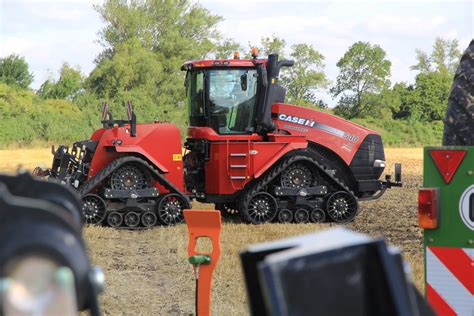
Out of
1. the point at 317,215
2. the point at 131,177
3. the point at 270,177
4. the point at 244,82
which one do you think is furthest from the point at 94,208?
the point at 317,215

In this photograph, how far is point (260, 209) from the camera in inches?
562

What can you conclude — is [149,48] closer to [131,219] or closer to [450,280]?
[131,219]

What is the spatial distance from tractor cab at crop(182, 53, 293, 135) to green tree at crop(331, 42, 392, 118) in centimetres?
4654

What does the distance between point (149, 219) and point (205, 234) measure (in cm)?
777

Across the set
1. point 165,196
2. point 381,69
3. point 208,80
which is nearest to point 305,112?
point 208,80

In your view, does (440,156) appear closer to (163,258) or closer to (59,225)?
(59,225)

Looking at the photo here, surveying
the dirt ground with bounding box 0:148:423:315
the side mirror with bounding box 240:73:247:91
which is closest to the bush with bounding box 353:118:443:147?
the dirt ground with bounding box 0:148:423:315

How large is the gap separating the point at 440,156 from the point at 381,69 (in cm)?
5948

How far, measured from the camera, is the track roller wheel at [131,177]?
13656 mm

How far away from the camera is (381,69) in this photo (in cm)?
6250

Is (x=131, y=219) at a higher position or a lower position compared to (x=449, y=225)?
lower

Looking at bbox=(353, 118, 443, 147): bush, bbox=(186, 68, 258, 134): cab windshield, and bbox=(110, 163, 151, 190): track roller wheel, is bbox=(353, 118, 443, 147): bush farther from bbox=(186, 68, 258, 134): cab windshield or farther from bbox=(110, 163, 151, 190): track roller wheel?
bbox=(110, 163, 151, 190): track roller wheel

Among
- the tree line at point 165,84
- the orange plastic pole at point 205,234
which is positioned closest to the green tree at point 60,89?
the tree line at point 165,84

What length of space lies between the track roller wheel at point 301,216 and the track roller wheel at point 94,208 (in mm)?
3267
